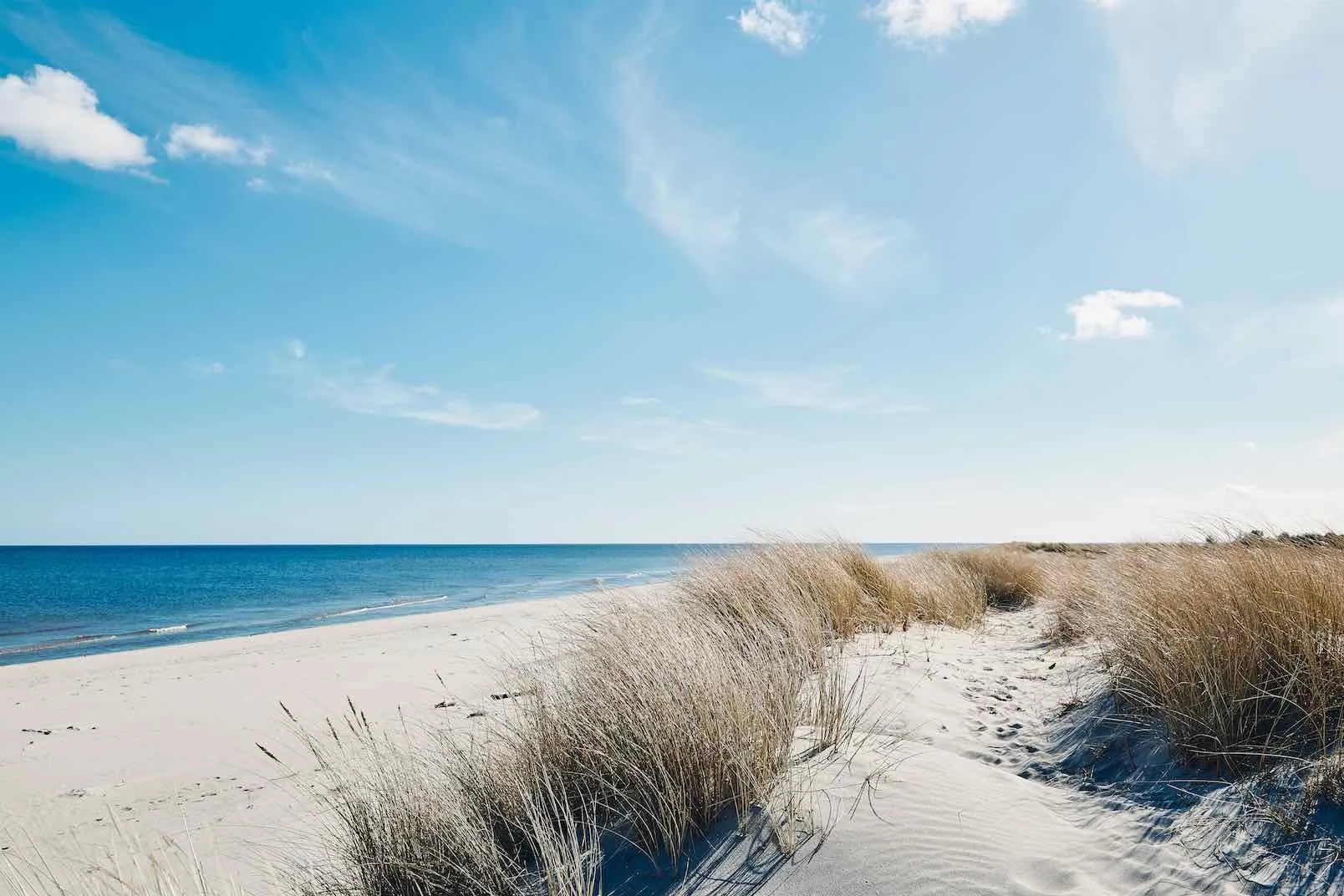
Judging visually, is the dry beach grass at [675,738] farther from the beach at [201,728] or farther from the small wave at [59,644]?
the small wave at [59,644]

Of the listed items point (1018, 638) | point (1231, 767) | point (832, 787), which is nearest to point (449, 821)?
point (832, 787)

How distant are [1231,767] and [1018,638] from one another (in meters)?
5.02

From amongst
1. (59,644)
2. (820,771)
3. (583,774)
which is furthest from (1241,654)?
(59,644)

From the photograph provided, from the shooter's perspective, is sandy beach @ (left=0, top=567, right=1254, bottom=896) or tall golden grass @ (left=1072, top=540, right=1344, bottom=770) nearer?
sandy beach @ (left=0, top=567, right=1254, bottom=896)

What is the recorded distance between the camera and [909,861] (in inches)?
98.6

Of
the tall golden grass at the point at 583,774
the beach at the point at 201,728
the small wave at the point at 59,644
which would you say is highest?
the tall golden grass at the point at 583,774

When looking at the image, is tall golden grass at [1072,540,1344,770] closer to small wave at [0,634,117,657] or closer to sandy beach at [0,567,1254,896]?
sandy beach at [0,567,1254,896]

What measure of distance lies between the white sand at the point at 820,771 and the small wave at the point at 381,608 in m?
9.35

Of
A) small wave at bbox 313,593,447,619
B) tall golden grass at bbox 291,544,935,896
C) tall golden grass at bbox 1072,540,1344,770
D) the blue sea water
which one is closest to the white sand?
tall golden grass at bbox 291,544,935,896

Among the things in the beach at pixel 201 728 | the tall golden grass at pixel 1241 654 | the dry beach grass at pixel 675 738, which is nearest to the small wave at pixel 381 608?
the beach at pixel 201 728

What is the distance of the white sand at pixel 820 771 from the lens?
2.51 m

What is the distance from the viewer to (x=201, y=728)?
7750 mm

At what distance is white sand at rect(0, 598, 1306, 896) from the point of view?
2.51 meters

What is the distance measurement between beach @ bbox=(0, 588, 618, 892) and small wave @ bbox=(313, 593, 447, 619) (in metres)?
6.65
